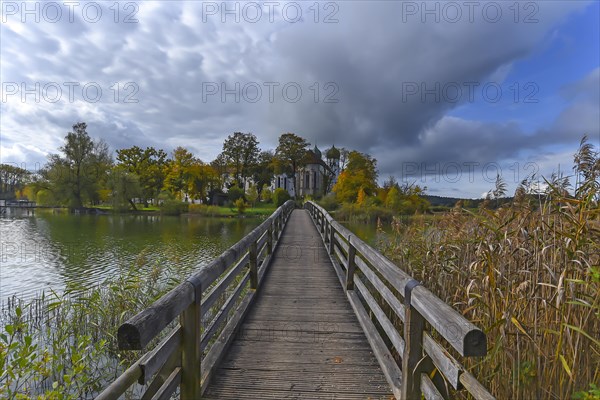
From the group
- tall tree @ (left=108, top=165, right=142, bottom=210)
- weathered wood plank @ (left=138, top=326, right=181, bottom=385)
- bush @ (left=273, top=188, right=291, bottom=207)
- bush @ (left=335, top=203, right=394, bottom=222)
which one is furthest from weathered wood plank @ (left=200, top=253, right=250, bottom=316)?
tall tree @ (left=108, top=165, right=142, bottom=210)

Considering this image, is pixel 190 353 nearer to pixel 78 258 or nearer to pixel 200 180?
pixel 78 258

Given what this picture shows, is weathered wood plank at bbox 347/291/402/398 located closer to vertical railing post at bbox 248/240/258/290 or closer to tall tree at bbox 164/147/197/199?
vertical railing post at bbox 248/240/258/290

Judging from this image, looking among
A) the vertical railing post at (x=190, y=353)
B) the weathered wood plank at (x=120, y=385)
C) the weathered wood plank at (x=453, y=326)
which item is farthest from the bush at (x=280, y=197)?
the weathered wood plank at (x=120, y=385)

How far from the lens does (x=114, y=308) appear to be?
589 cm

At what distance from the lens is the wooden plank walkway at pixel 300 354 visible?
8.02 ft

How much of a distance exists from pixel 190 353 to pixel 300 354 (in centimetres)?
128

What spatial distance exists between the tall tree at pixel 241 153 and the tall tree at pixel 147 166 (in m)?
→ 10.9

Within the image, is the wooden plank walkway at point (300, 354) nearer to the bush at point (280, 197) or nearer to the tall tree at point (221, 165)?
the bush at point (280, 197)

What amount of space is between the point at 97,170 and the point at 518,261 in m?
50.1

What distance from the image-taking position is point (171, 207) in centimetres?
3981

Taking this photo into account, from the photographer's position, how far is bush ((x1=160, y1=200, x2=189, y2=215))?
39719 mm

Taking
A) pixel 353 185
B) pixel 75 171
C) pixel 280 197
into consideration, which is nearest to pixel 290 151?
pixel 280 197

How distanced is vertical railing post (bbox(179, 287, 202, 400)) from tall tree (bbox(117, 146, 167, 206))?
5216cm

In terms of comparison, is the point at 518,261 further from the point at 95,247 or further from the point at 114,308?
the point at 95,247
